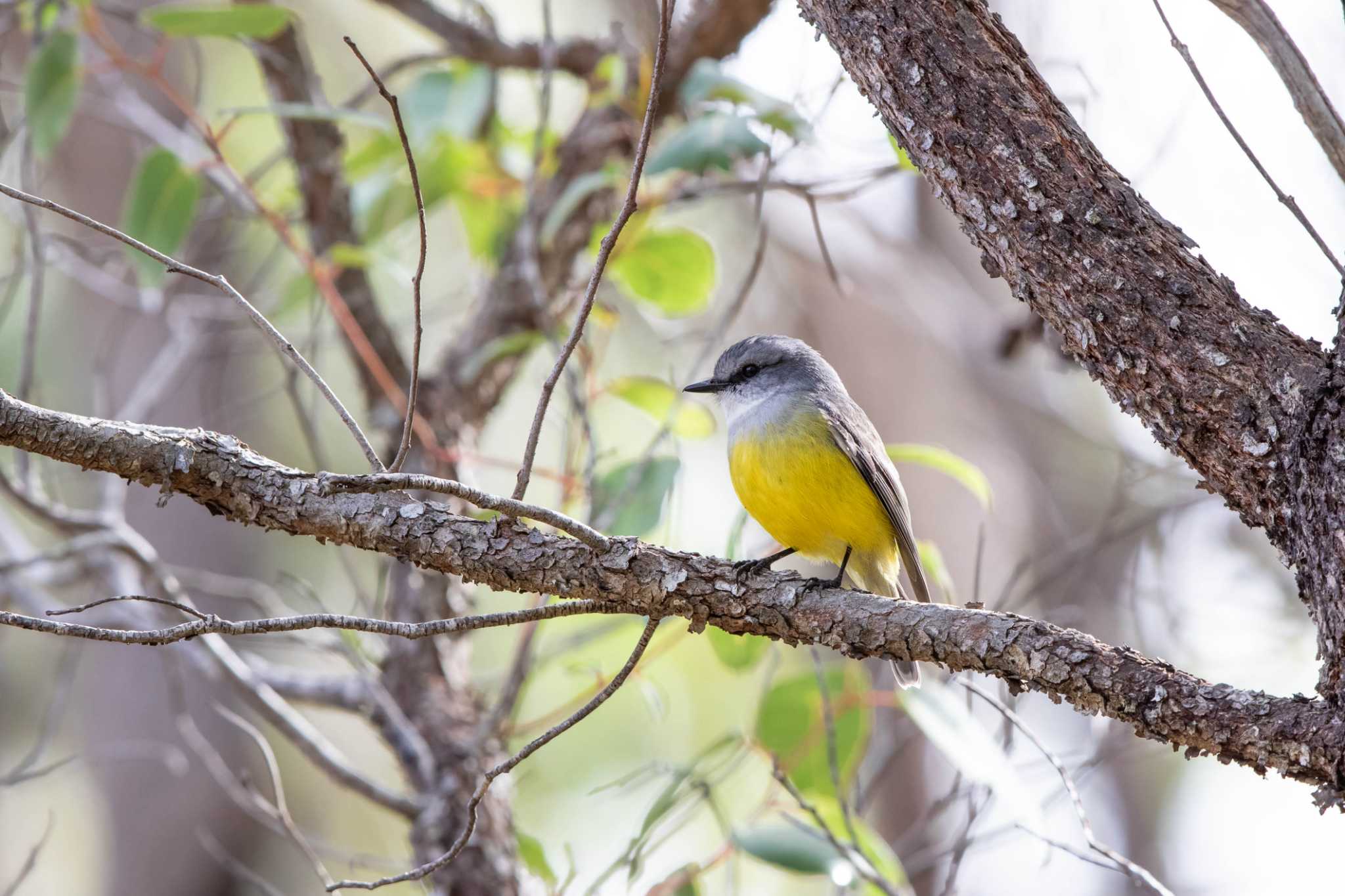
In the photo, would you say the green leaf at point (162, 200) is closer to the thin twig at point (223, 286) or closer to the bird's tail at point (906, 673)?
the thin twig at point (223, 286)

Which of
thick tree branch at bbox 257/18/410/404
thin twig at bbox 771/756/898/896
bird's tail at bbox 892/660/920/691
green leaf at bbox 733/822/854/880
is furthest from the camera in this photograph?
thick tree branch at bbox 257/18/410/404

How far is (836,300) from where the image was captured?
9992 millimetres

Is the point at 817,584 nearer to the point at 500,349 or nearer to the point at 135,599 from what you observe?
the point at 135,599

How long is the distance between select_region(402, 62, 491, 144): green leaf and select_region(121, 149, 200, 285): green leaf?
0.89 m

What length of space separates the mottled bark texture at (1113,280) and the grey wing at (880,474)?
1564mm

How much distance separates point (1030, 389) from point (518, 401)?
537cm

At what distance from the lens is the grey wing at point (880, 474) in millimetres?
3936

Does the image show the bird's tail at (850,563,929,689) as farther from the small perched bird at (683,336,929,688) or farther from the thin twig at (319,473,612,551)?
the thin twig at (319,473,612,551)

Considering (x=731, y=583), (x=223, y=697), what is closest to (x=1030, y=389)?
(x=223, y=697)

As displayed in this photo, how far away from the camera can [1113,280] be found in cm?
221

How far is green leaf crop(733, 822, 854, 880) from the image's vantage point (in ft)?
11.1

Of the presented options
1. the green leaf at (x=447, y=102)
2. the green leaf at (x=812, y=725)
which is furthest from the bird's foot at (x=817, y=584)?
the green leaf at (x=447, y=102)

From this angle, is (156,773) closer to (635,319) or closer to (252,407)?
(252,407)

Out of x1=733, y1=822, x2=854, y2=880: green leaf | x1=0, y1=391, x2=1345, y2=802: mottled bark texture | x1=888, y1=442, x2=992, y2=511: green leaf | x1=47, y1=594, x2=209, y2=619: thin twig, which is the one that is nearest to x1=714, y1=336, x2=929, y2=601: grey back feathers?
x1=888, y1=442, x2=992, y2=511: green leaf
